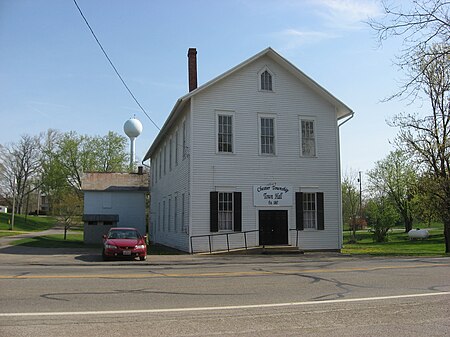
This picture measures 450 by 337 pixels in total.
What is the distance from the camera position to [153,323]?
6.96 metres

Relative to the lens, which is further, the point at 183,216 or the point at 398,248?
the point at 398,248

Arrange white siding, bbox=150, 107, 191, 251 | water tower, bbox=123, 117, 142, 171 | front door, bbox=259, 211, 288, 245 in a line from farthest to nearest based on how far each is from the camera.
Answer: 1. water tower, bbox=123, 117, 142, 171
2. white siding, bbox=150, 107, 191, 251
3. front door, bbox=259, 211, 288, 245

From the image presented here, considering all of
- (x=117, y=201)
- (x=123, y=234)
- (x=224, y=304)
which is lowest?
(x=224, y=304)

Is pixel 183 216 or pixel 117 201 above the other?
pixel 117 201

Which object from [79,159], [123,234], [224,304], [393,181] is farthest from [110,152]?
[224,304]

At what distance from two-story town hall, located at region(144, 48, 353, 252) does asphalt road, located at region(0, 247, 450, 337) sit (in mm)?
9853

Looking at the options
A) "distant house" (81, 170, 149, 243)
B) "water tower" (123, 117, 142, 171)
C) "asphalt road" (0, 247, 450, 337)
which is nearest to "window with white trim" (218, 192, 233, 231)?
"asphalt road" (0, 247, 450, 337)

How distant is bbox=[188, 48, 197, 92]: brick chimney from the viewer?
88.7 ft


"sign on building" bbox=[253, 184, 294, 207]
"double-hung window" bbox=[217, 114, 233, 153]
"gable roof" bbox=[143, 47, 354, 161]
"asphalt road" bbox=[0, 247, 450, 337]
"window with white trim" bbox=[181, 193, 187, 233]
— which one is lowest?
"asphalt road" bbox=[0, 247, 450, 337]

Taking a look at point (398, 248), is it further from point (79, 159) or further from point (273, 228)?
point (79, 159)

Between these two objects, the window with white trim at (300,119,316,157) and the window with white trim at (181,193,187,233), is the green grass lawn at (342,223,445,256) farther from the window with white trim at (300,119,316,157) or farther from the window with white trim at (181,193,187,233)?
the window with white trim at (181,193,187,233)

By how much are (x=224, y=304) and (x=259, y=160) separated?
15.7 meters

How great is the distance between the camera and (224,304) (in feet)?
27.7

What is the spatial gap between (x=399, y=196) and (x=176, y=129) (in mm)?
47809
